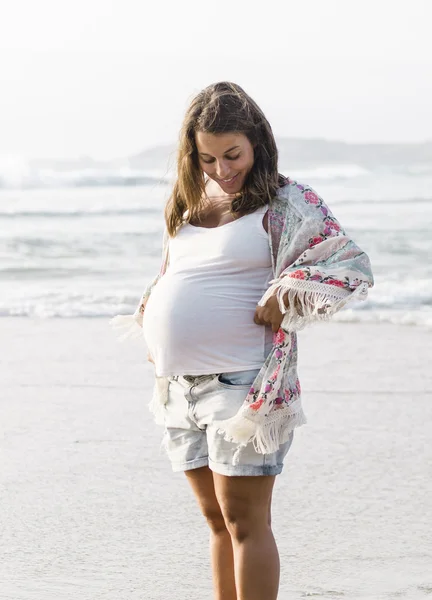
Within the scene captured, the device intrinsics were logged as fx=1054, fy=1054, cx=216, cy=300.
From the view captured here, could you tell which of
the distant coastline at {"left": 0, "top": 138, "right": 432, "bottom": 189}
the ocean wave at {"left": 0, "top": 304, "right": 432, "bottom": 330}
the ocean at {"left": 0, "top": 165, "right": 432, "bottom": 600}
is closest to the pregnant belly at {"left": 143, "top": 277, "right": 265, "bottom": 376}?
the ocean at {"left": 0, "top": 165, "right": 432, "bottom": 600}

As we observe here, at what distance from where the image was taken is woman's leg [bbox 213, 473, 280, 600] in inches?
106

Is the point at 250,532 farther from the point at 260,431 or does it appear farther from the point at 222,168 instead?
the point at 222,168

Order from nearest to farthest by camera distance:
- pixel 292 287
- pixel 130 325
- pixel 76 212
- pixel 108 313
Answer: pixel 292 287
pixel 130 325
pixel 108 313
pixel 76 212

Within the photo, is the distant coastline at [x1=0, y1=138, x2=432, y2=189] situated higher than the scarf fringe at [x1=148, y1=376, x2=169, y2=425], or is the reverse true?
the scarf fringe at [x1=148, y1=376, x2=169, y2=425]

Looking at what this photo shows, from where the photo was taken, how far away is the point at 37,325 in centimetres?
814

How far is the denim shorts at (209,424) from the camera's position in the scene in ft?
8.78

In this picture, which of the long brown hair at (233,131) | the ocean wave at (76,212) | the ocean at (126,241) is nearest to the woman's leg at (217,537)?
the long brown hair at (233,131)

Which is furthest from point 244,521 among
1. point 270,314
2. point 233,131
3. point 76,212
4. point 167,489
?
point 76,212

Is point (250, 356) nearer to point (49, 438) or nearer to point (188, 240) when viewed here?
point (188, 240)

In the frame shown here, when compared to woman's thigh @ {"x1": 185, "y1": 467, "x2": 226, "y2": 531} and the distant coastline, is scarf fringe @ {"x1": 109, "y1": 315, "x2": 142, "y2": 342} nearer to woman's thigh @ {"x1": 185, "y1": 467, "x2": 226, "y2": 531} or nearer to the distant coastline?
woman's thigh @ {"x1": 185, "y1": 467, "x2": 226, "y2": 531}

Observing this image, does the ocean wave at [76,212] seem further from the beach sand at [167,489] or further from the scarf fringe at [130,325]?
the scarf fringe at [130,325]

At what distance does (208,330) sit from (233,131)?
0.51 metres

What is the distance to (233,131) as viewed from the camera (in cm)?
269

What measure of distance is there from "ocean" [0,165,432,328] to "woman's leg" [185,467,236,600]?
3.28 metres
